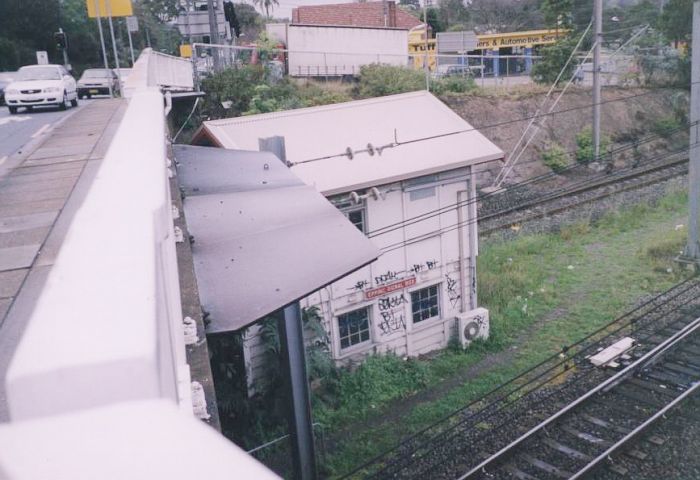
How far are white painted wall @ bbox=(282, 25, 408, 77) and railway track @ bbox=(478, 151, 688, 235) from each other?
1257 cm

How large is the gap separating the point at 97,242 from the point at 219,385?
12144 mm

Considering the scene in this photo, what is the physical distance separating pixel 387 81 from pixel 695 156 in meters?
14.7

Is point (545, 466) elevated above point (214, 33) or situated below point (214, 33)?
below

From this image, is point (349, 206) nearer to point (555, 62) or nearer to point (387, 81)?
point (387, 81)

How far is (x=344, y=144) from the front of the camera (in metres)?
15.1

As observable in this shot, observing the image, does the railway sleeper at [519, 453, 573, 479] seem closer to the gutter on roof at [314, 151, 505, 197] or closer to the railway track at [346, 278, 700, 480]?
the railway track at [346, 278, 700, 480]

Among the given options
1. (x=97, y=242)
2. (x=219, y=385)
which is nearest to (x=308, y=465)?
(x=219, y=385)

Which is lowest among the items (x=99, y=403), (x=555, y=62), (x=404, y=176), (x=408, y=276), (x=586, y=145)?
(x=408, y=276)

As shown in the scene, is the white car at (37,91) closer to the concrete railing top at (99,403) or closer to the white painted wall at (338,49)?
the white painted wall at (338,49)

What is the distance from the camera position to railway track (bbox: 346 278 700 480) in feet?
34.9

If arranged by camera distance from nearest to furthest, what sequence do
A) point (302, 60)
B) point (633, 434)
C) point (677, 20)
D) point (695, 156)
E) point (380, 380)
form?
point (633, 434)
point (380, 380)
point (695, 156)
point (302, 60)
point (677, 20)

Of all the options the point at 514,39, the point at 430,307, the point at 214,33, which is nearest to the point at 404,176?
the point at 430,307

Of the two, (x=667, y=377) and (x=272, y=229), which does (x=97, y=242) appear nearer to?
(x=272, y=229)

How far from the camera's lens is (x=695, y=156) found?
18141mm
